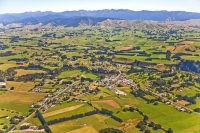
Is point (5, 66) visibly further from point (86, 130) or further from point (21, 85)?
point (86, 130)

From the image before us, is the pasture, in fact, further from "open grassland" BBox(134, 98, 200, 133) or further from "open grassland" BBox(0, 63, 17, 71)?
"open grassland" BBox(134, 98, 200, 133)

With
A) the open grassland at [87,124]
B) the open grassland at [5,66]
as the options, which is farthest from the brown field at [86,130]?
the open grassland at [5,66]

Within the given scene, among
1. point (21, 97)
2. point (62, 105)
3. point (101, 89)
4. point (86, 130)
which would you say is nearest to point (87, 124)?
point (86, 130)

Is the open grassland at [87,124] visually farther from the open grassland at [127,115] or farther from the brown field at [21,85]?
the brown field at [21,85]

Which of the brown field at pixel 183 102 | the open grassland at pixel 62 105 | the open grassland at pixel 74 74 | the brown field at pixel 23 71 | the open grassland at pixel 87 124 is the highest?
the open grassland at pixel 87 124

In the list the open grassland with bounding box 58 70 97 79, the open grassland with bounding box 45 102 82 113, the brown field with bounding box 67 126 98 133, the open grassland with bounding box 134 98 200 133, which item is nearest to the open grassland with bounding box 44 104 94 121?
the open grassland with bounding box 45 102 82 113

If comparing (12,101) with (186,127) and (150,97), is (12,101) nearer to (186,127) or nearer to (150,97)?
(150,97)

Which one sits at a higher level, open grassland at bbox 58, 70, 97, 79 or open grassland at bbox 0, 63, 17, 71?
open grassland at bbox 0, 63, 17, 71

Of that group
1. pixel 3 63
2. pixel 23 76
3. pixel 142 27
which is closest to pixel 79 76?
pixel 23 76
